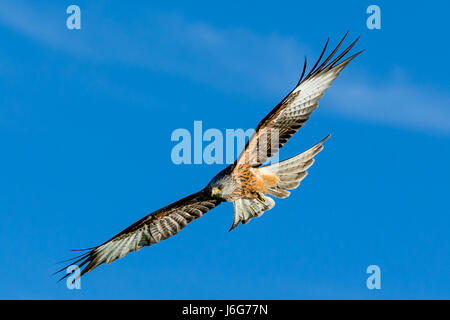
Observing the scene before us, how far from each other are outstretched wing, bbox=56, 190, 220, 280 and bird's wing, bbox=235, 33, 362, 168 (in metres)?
1.13

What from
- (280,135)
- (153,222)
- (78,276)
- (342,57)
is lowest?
(78,276)

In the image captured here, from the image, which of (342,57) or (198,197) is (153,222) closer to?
(198,197)

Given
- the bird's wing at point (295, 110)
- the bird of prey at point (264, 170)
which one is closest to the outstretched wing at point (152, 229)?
the bird of prey at point (264, 170)

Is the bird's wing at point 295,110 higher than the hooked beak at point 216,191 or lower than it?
higher

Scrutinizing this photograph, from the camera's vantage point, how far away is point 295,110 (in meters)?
13.2

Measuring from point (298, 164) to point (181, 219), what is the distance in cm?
222

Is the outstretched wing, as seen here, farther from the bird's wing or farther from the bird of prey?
the bird's wing

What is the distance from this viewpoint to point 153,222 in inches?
546

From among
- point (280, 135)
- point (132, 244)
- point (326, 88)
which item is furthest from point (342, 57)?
point (132, 244)

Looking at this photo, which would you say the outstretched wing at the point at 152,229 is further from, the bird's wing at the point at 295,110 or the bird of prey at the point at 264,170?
the bird's wing at the point at 295,110

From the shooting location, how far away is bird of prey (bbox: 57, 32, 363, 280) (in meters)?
13.0

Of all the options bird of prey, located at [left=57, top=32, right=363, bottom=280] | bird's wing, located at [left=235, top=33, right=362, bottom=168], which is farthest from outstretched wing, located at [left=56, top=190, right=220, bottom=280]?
bird's wing, located at [left=235, top=33, right=362, bottom=168]

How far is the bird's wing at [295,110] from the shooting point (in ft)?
42.9

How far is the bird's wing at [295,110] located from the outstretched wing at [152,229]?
113 cm
